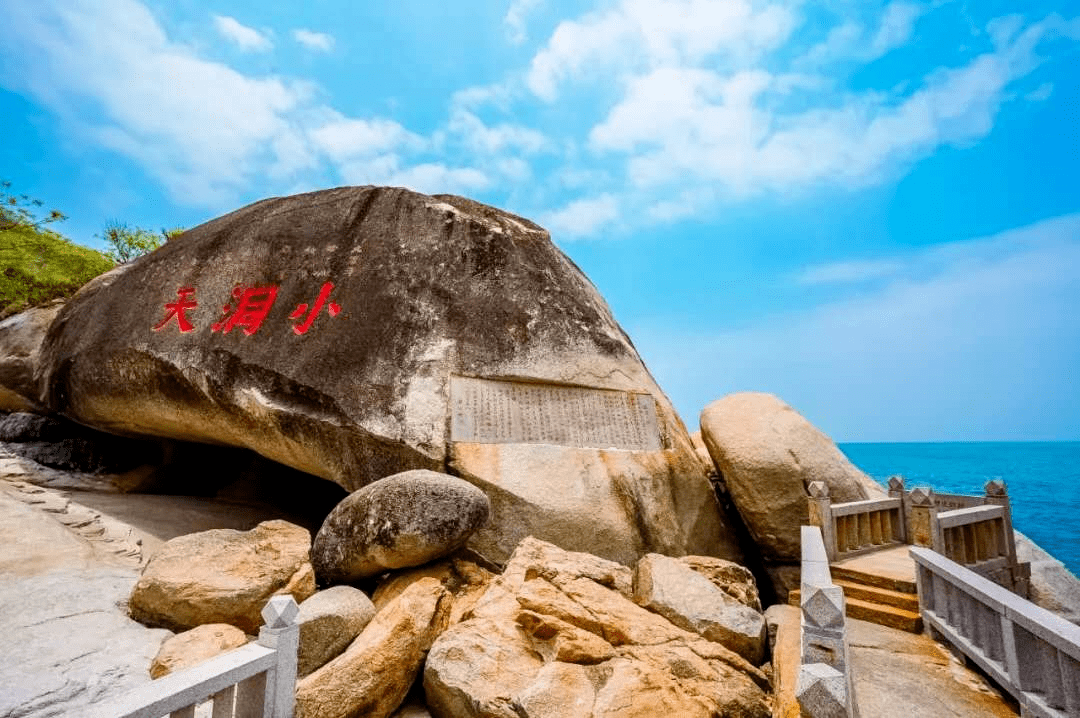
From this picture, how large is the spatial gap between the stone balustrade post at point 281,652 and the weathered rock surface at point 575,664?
1.37 metres

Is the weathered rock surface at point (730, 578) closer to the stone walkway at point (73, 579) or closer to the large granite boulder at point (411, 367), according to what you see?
the large granite boulder at point (411, 367)

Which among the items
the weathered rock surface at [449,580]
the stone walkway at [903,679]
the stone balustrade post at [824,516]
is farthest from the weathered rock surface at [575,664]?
the stone balustrade post at [824,516]

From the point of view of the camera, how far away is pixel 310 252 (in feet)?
36.4

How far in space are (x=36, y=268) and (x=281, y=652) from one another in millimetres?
21633

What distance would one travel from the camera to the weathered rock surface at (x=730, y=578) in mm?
7246

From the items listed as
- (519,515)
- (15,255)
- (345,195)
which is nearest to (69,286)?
(15,255)

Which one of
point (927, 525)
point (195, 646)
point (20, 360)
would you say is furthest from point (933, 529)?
point (20, 360)

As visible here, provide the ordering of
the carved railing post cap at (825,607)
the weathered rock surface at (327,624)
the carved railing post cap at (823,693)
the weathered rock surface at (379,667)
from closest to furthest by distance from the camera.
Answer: the carved railing post cap at (823,693) < the carved railing post cap at (825,607) < the weathered rock surface at (379,667) < the weathered rock surface at (327,624)

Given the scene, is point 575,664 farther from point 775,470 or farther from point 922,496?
point 922,496

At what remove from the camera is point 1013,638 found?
15.6ft

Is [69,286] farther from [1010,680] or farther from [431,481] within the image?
[1010,680]

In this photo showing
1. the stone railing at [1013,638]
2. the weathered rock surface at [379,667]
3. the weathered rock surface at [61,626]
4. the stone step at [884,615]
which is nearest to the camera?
the stone railing at [1013,638]

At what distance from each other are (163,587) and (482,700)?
15.9 ft

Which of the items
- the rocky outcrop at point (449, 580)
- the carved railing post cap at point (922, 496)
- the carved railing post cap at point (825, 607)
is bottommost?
the rocky outcrop at point (449, 580)
